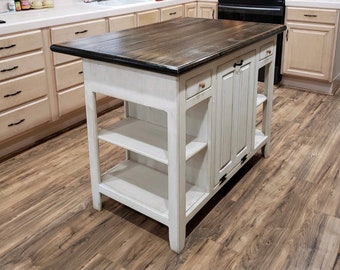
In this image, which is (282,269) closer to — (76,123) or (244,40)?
(244,40)

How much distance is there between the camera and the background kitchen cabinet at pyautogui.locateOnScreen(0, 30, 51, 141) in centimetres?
273

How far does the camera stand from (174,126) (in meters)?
1.67

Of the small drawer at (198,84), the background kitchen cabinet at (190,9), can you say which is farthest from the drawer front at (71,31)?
the small drawer at (198,84)

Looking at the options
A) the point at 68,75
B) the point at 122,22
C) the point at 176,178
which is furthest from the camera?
the point at 122,22

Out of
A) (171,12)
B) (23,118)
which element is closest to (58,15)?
(23,118)

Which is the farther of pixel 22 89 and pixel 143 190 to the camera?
pixel 22 89

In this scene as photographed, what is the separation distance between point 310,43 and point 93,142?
Result: 9.27ft

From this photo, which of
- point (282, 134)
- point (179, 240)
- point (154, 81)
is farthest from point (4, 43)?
point (282, 134)

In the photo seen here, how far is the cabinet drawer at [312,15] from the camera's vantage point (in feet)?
12.4

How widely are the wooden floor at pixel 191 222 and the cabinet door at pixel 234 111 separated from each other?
0.25m

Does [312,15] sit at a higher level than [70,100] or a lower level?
higher

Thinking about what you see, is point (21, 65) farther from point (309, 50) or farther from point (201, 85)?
point (309, 50)

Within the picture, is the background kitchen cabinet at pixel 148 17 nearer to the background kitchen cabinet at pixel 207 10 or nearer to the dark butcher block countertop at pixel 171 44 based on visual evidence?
the background kitchen cabinet at pixel 207 10

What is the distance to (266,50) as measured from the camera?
243 centimetres
